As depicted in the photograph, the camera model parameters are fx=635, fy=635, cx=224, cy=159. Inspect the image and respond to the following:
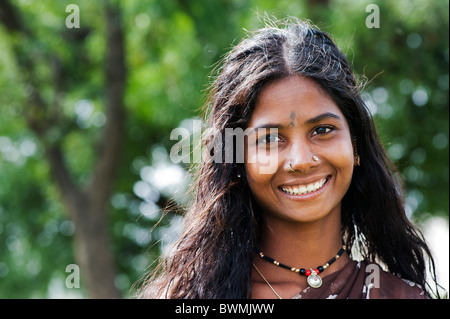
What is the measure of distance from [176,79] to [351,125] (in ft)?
18.0

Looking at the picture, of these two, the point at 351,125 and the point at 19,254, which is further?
the point at 19,254

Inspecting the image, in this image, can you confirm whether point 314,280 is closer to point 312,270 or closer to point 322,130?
point 312,270

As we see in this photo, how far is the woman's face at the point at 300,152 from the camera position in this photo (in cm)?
201

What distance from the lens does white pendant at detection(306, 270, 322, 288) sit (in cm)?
209

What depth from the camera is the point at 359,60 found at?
23.3ft

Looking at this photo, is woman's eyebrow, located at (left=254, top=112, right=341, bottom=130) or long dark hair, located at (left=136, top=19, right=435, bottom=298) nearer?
woman's eyebrow, located at (left=254, top=112, right=341, bottom=130)

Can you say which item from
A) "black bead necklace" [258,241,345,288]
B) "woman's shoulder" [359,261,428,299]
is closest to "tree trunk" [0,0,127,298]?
"black bead necklace" [258,241,345,288]

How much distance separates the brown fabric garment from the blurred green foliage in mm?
3174

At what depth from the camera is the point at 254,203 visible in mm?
2291

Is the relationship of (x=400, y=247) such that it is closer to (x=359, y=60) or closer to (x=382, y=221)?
(x=382, y=221)

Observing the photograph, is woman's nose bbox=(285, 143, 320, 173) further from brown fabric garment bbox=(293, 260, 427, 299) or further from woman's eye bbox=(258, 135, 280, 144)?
brown fabric garment bbox=(293, 260, 427, 299)

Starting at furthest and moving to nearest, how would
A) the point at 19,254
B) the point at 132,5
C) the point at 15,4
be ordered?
the point at 19,254 → the point at 15,4 → the point at 132,5

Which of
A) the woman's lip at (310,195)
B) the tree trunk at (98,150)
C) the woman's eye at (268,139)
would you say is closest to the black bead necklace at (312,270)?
the woman's lip at (310,195)
